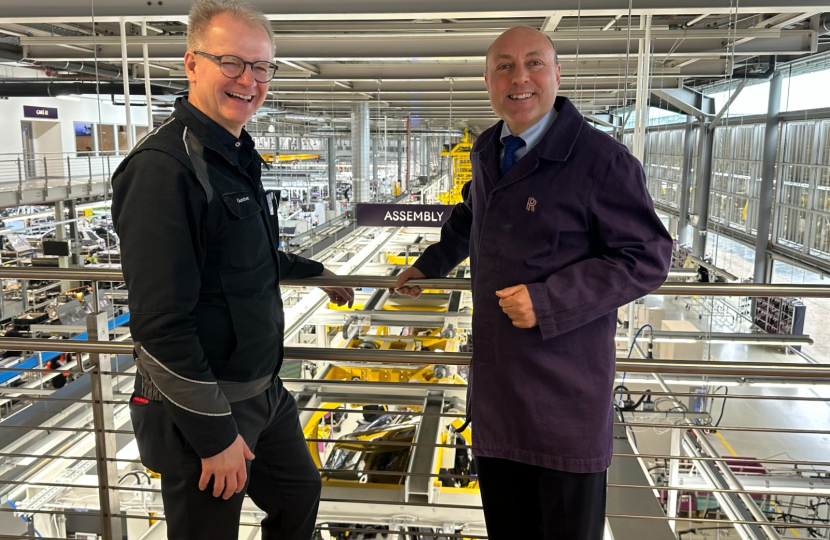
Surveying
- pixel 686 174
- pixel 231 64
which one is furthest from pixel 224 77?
pixel 686 174

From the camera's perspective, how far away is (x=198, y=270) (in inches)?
45.6

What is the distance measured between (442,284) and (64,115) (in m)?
19.8

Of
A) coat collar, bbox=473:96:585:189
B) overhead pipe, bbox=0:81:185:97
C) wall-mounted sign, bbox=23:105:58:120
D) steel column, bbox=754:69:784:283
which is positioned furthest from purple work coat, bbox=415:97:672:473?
wall-mounted sign, bbox=23:105:58:120

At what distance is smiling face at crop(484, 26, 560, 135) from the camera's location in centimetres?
127

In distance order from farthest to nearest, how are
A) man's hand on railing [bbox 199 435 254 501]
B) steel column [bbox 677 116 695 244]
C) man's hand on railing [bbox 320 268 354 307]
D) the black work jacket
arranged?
steel column [bbox 677 116 695 244] → man's hand on railing [bbox 320 268 354 307] → man's hand on railing [bbox 199 435 254 501] → the black work jacket

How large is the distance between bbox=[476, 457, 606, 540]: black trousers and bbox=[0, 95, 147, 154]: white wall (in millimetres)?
14023

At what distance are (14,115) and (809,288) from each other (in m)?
18.3

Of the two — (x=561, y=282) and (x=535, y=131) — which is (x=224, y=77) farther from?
(x=561, y=282)

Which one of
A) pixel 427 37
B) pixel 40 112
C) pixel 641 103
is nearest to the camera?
pixel 641 103

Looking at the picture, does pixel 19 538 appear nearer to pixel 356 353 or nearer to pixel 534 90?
pixel 356 353

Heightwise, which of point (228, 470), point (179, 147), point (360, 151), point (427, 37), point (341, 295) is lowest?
point (228, 470)

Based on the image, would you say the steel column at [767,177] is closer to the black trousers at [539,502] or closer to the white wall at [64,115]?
the black trousers at [539,502]

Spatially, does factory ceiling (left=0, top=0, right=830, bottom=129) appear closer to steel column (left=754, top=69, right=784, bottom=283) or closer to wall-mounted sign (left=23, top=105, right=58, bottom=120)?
steel column (left=754, top=69, right=784, bottom=283)

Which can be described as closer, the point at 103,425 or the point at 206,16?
the point at 206,16
